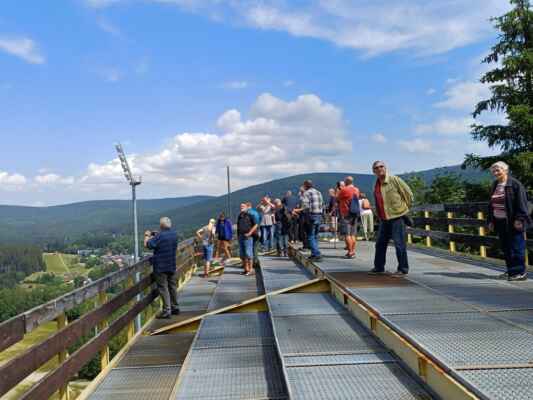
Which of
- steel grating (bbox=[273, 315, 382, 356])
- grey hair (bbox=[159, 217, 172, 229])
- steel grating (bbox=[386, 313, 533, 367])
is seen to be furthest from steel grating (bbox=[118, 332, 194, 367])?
steel grating (bbox=[386, 313, 533, 367])

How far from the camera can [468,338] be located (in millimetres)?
4117

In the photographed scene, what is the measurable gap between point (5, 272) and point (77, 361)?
7156 inches

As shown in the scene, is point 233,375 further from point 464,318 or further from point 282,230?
point 282,230

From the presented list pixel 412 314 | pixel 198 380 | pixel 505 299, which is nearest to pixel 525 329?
pixel 412 314

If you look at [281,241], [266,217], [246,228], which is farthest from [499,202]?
[266,217]

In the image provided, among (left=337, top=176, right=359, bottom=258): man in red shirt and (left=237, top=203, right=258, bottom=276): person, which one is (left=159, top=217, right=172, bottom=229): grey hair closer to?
(left=237, top=203, right=258, bottom=276): person

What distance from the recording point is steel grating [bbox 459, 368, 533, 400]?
115 inches

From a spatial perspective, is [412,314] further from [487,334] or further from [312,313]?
[312,313]

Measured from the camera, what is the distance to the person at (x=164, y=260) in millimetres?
8516

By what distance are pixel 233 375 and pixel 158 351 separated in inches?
95.5

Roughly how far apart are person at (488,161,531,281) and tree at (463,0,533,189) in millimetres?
13920

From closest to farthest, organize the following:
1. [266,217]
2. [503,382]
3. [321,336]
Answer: [503,382] → [321,336] → [266,217]

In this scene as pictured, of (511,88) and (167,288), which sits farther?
(511,88)

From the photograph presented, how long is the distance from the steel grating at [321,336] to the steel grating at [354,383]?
0.45m
